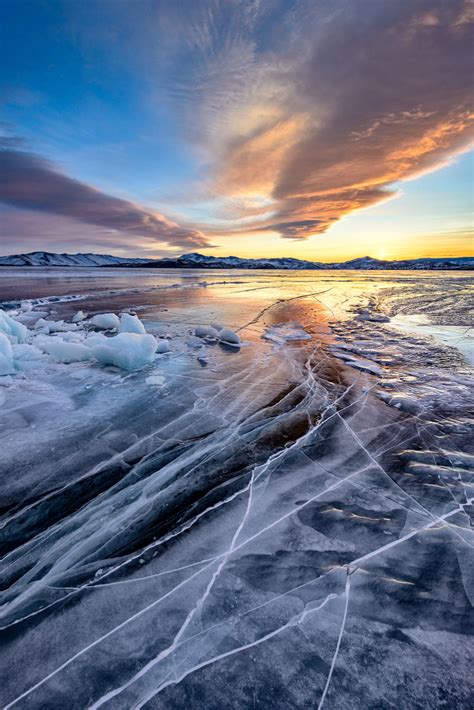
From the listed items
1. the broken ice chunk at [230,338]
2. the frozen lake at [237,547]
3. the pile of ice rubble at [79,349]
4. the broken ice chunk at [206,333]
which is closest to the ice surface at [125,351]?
the pile of ice rubble at [79,349]

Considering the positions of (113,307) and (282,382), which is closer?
(282,382)

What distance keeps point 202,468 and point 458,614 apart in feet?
5.60

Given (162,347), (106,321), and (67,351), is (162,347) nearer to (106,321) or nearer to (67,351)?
(67,351)

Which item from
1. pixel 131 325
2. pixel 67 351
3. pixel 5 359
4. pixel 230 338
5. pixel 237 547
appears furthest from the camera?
pixel 230 338

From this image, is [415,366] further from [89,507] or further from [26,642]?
[26,642]

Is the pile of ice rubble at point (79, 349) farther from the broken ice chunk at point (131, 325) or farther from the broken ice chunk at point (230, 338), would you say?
the broken ice chunk at point (230, 338)

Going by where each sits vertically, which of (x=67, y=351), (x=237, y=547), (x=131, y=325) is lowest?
(x=237, y=547)

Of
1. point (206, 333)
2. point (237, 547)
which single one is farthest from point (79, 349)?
point (237, 547)

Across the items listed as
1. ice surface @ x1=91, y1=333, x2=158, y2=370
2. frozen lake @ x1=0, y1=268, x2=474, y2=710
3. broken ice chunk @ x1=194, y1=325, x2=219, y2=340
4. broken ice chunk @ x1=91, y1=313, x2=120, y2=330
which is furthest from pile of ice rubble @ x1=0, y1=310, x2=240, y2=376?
broken ice chunk @ x1=91, y1=313, x2=120, y2=330

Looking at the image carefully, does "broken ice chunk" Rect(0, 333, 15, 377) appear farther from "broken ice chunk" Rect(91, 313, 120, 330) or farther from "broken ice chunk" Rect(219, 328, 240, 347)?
"broken ice chunk" Rect(219, 328, 240, 347)

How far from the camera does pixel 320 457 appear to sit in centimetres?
259

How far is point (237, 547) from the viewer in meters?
1.77

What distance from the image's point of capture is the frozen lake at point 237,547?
1224 mm

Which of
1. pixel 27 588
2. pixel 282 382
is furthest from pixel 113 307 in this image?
pixel 27 588
